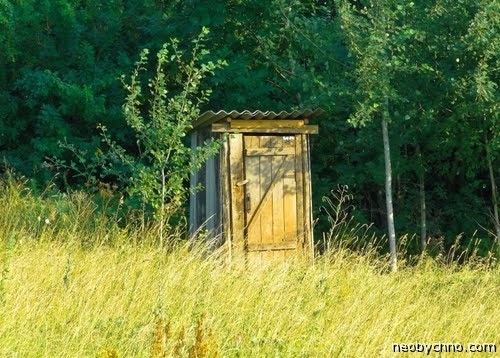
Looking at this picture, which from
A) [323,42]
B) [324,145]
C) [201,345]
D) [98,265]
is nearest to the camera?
[201,345]

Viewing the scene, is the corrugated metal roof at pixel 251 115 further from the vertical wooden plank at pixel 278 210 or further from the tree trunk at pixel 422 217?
the tree trunk at pixel 422 217

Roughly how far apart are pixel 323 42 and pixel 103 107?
4.72m

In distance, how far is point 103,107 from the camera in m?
15.5

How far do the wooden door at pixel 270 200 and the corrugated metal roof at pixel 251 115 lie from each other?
10.6 inches

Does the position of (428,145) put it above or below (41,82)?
below

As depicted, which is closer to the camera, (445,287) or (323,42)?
(445,287)

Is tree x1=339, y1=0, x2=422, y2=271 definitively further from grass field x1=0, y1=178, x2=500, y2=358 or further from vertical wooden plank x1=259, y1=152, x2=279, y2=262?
grass field x1=0, y1=178, x2=500, y2=358

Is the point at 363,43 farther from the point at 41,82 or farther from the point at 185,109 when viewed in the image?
the point at 41,82

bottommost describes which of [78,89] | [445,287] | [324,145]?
[445,287]

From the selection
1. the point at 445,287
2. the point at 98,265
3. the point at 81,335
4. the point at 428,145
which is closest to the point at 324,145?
the point at 428,145

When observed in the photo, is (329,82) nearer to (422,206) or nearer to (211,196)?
(211,196)

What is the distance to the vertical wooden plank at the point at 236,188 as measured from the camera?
1044 cm

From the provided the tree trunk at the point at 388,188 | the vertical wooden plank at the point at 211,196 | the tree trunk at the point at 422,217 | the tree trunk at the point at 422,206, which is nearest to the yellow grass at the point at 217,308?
the vertical wooden plank at the point at 211,196

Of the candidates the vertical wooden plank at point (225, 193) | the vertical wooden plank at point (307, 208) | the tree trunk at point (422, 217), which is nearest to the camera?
the vertical wooden plank at point (225, 193)
